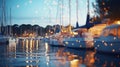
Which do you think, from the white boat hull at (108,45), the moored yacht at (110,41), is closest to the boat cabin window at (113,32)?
the moored yacht at (110,41)

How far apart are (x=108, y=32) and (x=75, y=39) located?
37.5ft

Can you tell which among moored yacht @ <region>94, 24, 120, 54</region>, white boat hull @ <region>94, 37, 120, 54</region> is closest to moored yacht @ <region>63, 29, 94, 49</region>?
white boat hull @ <region>94, 37, 120, 54</region>

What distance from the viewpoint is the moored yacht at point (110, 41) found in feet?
108

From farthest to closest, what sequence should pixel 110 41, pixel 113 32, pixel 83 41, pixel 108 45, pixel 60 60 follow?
pixel 83 41 → pixel 113 32 → pixel 108 45 → pixel 110 41 → pixel 60 60

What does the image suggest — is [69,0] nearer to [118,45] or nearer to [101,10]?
[101,10]

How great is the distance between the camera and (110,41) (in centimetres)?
3416

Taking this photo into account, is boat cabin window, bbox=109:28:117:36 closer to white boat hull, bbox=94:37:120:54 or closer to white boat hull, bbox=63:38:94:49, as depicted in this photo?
white boat hull, bbox=94:37:120:54

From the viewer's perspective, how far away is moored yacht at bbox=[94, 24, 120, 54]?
1301 inches

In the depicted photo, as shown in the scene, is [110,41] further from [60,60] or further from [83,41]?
[83,41]

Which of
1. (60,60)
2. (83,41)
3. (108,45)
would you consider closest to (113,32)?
(108,45)

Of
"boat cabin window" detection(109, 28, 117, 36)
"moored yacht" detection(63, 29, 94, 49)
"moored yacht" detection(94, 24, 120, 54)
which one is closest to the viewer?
"moored yacht" detection(94, 24, 120, 54)

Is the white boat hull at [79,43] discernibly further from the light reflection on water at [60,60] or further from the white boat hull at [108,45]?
the light reflection on water at [60,60]

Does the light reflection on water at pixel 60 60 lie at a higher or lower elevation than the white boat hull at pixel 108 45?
lower

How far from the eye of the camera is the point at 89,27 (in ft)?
175
